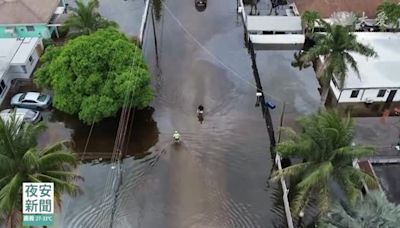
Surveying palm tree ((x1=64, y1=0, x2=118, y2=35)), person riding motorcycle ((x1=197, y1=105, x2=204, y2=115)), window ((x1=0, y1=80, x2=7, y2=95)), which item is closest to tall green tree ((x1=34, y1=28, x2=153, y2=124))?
person riding motorcycle ((x1=197, y1=105, x2=204, y2=115))

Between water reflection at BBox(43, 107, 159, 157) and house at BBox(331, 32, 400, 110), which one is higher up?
house at BBox(331, 32, 400, 110)

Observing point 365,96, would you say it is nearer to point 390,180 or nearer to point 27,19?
point 390,180

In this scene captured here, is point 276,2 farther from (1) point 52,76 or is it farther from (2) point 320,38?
(1) point 52,76

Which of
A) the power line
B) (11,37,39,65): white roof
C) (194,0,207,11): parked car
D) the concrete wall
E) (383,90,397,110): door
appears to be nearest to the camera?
(383,90,397,110): door

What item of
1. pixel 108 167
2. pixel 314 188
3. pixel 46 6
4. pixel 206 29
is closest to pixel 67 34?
pixel 46 6

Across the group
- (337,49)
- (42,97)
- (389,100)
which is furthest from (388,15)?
(42,97)

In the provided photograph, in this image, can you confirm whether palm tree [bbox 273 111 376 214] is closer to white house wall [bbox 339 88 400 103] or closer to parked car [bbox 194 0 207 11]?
white house wall [bbox 339 88 400 103]

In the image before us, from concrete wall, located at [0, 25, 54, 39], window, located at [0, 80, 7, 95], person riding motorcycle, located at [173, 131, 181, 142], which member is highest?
concrete wall, located at [0, 25, 54, 39]
